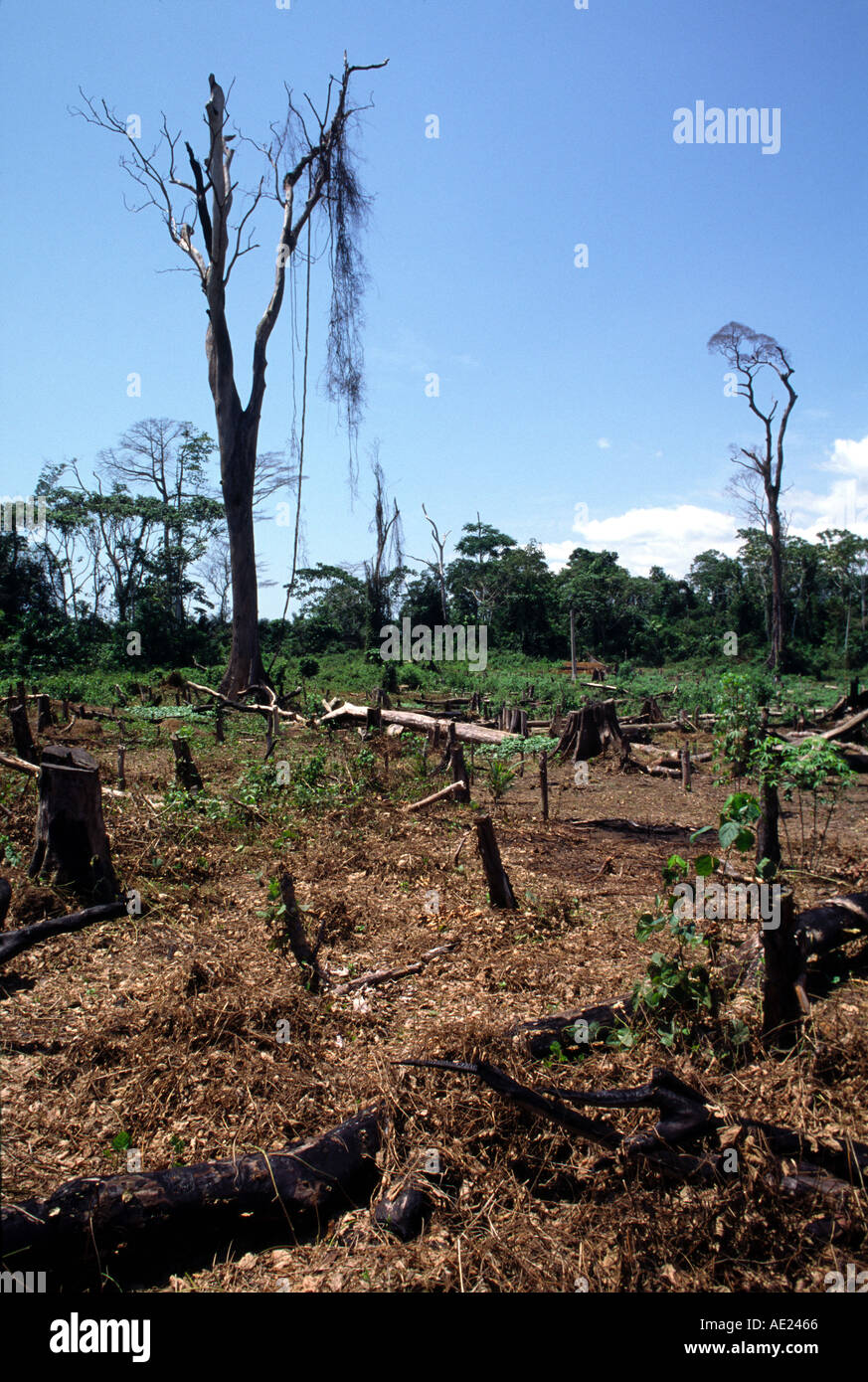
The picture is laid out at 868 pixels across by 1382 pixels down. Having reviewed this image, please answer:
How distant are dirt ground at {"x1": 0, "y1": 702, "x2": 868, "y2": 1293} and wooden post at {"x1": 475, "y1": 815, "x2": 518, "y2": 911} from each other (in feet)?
0.39

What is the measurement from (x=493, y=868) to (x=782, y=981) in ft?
7.43

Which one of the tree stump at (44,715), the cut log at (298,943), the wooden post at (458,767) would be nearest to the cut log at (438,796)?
the wooden post at (458,767)

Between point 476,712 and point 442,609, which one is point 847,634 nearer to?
point 442,609

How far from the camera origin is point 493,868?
203 inches

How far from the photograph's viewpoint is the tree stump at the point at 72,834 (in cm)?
500

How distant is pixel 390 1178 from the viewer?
259 centimetres

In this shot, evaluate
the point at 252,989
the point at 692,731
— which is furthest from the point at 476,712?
the point at 252,989

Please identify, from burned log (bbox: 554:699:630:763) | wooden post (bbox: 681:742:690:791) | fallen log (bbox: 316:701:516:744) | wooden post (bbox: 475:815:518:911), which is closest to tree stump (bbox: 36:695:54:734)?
fallen log (bbox: 316:701:516:744)

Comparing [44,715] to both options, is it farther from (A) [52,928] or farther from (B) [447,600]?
(B) [447,600]

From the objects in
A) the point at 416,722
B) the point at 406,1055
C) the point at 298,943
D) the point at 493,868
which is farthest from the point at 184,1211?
the point at 416,722

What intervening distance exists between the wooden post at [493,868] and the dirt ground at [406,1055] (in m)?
0.12

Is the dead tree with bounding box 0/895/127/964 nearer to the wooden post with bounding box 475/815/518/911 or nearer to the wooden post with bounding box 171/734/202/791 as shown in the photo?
the wooden post with bounding box 475/815/518/911

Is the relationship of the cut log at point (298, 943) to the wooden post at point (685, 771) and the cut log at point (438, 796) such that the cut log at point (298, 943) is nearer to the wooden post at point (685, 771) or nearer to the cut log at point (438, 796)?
the cut log at point (438, 796)
